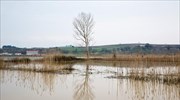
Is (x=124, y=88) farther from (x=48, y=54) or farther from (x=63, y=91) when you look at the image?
(x=48, y=54)

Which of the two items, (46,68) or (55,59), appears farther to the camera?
(55,59)

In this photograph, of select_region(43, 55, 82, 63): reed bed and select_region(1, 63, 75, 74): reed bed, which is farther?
select_region(43, 55, 82, 63): reed bed

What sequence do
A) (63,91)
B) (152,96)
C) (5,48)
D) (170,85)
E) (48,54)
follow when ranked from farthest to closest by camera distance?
(5,48) → (48,54) → (170,85) → (63,91) → (152,96)

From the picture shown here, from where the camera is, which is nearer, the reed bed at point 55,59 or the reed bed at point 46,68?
the reed bed at point 46,68

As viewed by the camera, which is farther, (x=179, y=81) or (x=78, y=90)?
(x=179, y=81)

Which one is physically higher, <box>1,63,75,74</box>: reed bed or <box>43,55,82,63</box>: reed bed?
<box>43,55,82,63</box>: reed bed

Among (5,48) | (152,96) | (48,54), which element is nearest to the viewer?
(152,96)

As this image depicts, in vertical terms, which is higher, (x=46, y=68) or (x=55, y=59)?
(x=55, y=59)

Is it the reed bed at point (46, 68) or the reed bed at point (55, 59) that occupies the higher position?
the reed bed at point (55, 59)

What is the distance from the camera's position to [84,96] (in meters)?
8.86

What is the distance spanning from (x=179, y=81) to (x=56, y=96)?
546cm

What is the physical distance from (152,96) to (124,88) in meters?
1.87

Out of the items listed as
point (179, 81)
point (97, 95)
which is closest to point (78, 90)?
point (97, 95)

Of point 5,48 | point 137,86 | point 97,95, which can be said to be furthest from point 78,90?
point 5,48
